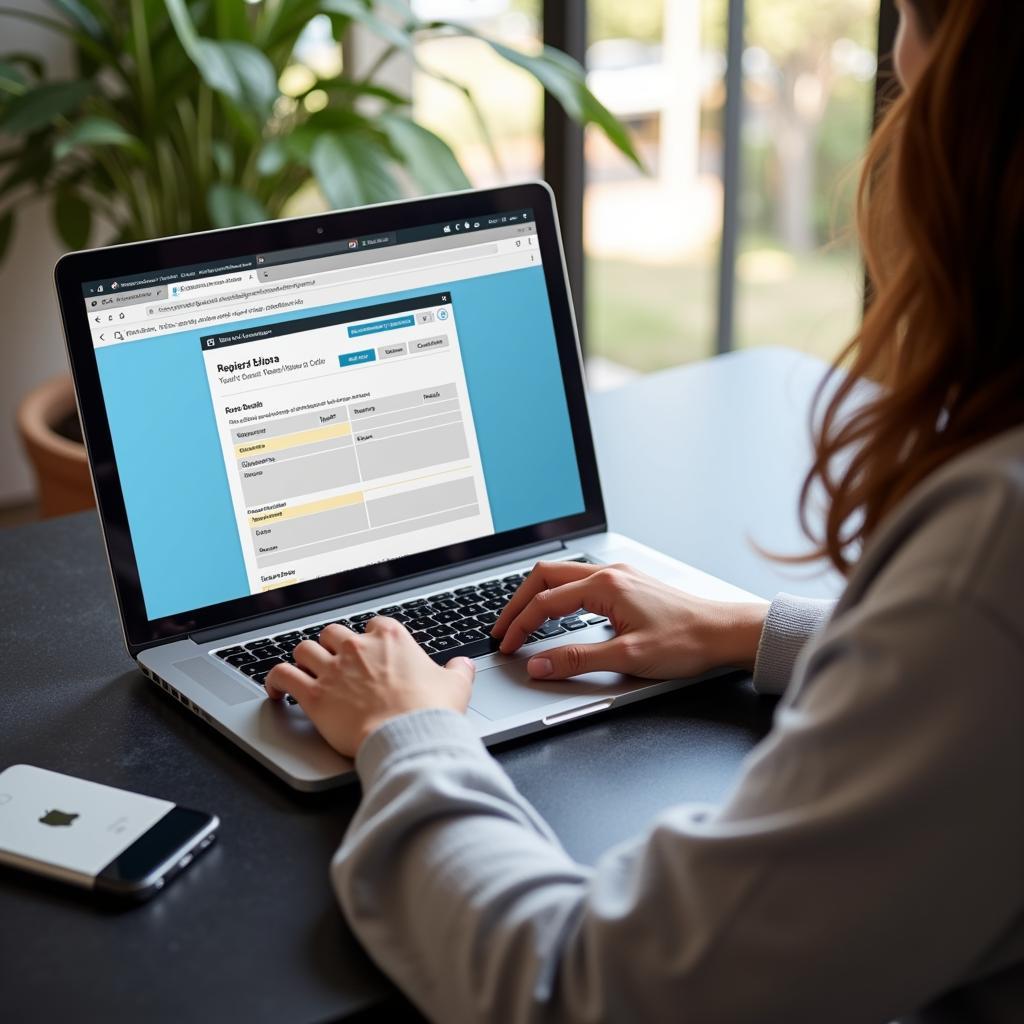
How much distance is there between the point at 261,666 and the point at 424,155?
1.28 m

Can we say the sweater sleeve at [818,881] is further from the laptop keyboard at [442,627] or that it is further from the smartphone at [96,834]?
the laptop keyboard at [442,627]

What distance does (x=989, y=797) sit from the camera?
1.77 feet

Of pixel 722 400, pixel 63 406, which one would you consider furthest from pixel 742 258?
pixel 722 400

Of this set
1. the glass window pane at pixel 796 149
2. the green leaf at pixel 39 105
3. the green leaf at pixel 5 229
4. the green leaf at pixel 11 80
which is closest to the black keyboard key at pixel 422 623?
the green leaf at pixel 39 105

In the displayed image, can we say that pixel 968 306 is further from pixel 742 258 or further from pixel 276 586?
pixel 742 258

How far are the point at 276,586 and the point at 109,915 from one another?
338mm

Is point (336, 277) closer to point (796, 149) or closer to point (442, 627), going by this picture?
point (442, 627)

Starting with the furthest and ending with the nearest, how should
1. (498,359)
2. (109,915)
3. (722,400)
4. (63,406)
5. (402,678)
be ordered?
1. (63,406)
2. (722,400)
3. (498,359)
4. (402,678)
5. (109,915)

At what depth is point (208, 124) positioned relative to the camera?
231 cm

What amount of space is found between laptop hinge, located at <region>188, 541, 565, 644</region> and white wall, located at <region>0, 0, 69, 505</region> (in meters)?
2.05

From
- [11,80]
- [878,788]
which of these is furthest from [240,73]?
[878,788]

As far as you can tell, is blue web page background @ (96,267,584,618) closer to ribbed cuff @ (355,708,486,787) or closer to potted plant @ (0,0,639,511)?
ribbed cuff @ (355,708,486,787)

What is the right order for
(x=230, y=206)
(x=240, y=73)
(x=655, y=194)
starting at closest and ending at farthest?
(x=240, y=73) → (x=230, y=206) → (x=655, y=194)

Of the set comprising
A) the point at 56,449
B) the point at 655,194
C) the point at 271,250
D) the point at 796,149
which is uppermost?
the point at 271,250
